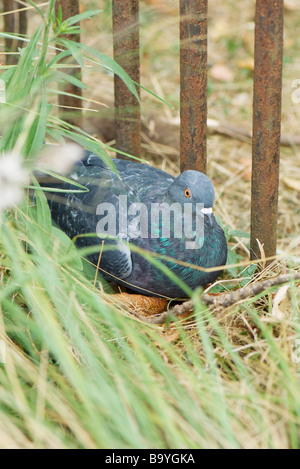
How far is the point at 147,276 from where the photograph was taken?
271 cm

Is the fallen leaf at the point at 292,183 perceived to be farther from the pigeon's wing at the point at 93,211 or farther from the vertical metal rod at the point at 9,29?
the vertical metal rod at the point at 9,29

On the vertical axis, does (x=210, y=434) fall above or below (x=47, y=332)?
below

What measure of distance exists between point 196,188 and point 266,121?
16.6 inches

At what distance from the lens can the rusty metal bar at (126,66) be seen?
106 inches

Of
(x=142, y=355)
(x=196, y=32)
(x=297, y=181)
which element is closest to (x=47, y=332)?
(x=142, y=355)

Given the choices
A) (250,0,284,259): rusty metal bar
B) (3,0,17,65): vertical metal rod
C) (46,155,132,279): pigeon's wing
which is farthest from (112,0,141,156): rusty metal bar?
(3,0,17,65): vertical metal rod

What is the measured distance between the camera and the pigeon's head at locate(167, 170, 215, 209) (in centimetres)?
261

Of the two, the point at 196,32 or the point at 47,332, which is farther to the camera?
the point at 196,32

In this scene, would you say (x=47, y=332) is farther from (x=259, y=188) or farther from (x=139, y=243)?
(x=259, y=188)

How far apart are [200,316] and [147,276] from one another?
19.3 inches

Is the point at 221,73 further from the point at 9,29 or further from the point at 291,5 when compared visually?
the point at 9,29

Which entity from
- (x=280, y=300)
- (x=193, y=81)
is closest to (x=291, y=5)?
(x=193, y=81)

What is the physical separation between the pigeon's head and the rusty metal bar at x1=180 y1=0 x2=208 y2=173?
180 mm

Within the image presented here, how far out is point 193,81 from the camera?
262 cm
